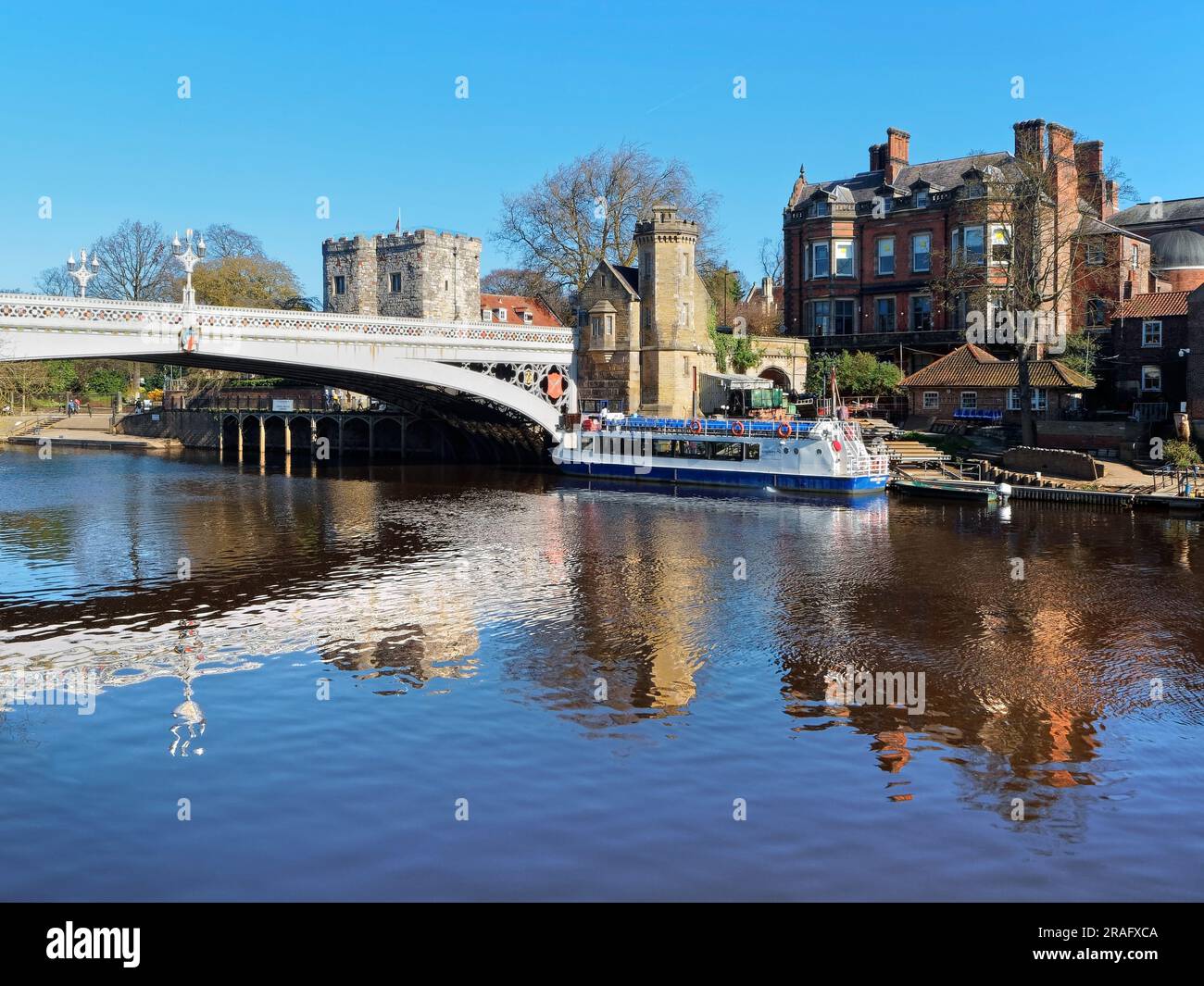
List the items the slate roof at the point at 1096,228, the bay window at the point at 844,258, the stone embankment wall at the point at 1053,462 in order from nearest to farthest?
the stone embankment wall at the point at 1053,462 < the slate roof at the point at 1096,228 < the bay window at the point at 844,258

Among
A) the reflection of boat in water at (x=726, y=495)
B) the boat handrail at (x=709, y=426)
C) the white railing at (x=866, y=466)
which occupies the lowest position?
the reflection of boat in water at (x=726, y=495)

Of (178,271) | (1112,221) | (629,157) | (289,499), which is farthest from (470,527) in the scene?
(178,271)

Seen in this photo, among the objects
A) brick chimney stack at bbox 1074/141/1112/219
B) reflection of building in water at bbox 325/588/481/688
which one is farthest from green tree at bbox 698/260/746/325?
reflection of building in water at bbox 325/588/481/688

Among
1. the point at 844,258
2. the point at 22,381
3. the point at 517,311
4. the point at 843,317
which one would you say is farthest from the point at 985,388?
the point at 22,381

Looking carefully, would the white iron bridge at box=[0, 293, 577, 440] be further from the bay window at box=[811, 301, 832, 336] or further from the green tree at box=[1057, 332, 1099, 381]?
the green tree at box=[1057, 332, 1099, 381]

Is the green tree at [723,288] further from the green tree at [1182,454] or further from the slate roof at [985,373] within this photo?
the green tree at [1182,454]

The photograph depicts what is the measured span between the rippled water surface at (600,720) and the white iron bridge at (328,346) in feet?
32.8

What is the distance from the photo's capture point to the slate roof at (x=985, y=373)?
51594 millimetres

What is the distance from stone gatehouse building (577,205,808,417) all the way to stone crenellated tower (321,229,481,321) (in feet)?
68.9

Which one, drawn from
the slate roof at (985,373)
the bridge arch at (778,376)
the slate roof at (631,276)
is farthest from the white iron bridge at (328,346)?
the slate roof at (985,373)

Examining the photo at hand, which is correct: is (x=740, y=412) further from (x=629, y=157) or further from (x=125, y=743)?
(x=125, y=743)
